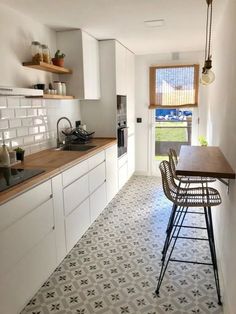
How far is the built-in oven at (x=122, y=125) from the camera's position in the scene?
4156 millimetres

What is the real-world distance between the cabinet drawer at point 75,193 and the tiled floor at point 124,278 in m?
0.47

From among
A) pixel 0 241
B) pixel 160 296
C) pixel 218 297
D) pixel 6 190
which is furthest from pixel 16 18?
pixel 218 297

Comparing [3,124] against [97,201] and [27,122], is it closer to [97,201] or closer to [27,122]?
[27,122]

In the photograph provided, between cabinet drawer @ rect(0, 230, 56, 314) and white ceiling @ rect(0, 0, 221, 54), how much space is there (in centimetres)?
204

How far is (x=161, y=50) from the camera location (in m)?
4.75

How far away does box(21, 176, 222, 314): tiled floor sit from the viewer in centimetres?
196

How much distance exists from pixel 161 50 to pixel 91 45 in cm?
161

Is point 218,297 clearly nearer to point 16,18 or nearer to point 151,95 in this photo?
Answer: point 16,18

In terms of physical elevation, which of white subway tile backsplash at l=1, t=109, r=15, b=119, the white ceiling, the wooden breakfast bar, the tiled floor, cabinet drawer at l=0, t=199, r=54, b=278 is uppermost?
the white ceiling

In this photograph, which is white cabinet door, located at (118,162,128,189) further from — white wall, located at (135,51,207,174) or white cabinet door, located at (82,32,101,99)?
white cabinet door, located at (82,32,101,99)

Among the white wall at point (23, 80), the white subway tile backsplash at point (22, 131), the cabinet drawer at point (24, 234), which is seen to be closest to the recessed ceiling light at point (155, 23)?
the white wall at point (23, 80)

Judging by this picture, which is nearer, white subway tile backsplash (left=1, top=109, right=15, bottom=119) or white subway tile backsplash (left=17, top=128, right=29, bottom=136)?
white subway tile backsplash (left=1, top=109, right=15, bottom=119)

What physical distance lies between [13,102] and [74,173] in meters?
0.89

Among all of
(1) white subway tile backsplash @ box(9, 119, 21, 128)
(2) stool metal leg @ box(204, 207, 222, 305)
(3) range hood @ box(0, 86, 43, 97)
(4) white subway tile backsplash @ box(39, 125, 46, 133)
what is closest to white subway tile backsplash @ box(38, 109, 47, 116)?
(4) white subway tile backsplash @ box(39, 125, 46, 133)
